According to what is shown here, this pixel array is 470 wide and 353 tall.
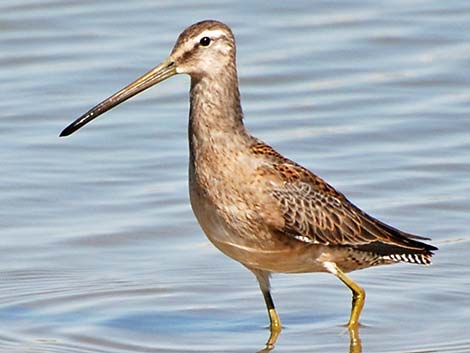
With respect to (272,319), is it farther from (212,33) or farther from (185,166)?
(185,166)

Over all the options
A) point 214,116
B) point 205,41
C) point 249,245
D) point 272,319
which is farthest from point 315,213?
point 205,41

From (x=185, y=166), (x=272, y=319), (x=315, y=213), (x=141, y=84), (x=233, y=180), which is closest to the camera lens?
(x=233, y=180)

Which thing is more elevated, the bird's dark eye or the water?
the bird's dark eye

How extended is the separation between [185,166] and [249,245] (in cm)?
253

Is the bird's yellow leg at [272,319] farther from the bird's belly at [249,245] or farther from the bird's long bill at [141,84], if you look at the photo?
the bird's long bill at [141,84]

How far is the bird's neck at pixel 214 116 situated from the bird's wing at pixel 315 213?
0.17m

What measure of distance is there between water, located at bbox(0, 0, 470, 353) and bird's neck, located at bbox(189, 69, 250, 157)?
871mm

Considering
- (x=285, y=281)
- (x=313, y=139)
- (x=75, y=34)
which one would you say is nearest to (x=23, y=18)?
(x=75, y=34)

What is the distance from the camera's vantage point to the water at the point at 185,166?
7.03m

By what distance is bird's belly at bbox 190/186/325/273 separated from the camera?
6.57 metres

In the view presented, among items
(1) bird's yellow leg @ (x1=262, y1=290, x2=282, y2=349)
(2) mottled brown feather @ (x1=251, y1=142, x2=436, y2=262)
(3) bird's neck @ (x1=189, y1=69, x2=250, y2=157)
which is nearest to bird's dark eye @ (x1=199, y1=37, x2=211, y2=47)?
(3) bird's neck @ (x1=189, y1=69, x2=250, y2=157)

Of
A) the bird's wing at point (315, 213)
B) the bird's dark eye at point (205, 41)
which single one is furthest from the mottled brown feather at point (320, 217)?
the bird's dark eye at point (205, 41)

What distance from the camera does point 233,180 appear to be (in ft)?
21.5

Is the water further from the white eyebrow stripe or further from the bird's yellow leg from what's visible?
the white eyebrow stripe
